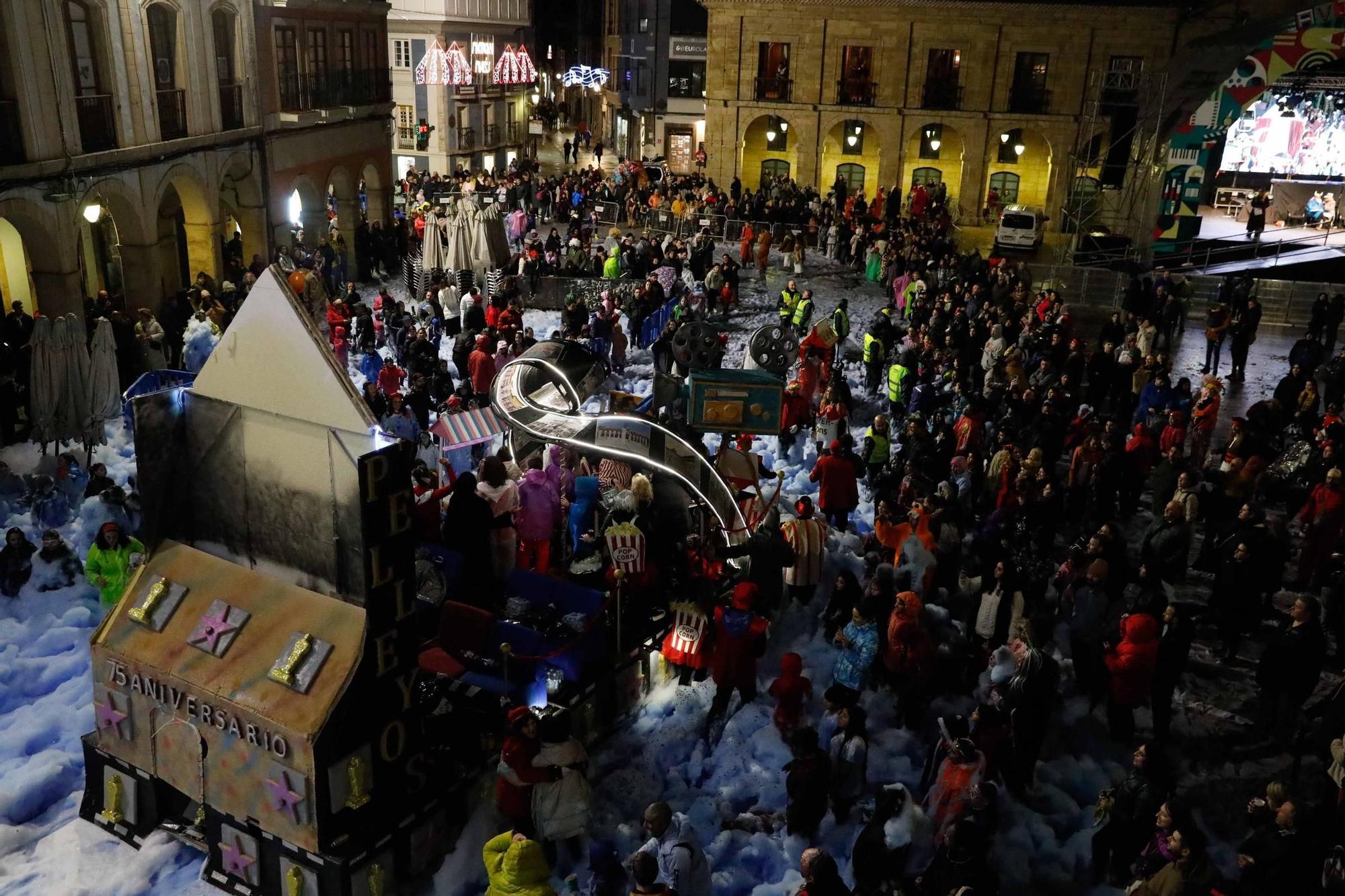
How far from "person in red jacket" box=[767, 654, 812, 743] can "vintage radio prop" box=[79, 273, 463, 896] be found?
249 centimetres

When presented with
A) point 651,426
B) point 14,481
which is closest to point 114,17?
point 14,481

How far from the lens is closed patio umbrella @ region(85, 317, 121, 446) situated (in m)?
12.7

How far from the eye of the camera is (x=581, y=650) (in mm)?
8477

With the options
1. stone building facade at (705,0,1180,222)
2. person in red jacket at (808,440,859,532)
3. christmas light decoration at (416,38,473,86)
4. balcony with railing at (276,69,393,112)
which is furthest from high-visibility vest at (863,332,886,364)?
stone building facade at (705,0,1180,222)

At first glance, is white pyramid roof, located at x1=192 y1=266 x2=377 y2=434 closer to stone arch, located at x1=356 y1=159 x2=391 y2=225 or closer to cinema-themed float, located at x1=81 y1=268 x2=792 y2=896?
cinema-themed float, located at x1=81 y1=268 x2=792 y2=896

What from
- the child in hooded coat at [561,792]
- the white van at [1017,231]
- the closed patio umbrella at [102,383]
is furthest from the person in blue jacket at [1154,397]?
the white van at [1017,231]

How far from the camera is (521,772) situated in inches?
282

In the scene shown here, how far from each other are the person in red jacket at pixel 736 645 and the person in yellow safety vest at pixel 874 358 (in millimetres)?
9297

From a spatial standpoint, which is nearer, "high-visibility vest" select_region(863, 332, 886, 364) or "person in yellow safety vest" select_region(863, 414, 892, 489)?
"person in yellow safety vest" select_region(863, 414, 892, 489)

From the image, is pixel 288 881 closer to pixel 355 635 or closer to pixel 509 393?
pixel 355 635

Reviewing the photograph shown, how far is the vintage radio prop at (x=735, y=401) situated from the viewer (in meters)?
9.91

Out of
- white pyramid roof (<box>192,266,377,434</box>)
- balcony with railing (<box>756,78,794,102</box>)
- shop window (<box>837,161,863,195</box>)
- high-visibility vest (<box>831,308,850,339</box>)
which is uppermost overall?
balcony with railing (<box>756,78,794,102</box>)

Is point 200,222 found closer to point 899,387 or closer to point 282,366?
point 899,387

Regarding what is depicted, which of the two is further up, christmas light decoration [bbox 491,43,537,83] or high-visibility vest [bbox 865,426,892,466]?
christmas light decoration [bbox 491,43,537,83]
